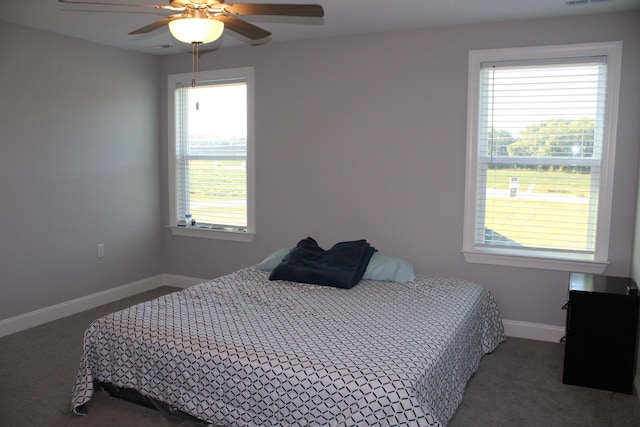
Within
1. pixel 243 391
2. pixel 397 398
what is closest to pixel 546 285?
pixel 397 398

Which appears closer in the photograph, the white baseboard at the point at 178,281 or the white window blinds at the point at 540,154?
the white window blinds at the point at 540,154

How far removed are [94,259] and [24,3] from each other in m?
2.21

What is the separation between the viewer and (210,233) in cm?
509

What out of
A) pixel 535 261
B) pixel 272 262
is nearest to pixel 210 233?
pixel 272 262

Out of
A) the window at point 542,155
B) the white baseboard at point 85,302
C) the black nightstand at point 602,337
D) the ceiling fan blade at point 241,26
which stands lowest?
the white baseboard at point 85,302

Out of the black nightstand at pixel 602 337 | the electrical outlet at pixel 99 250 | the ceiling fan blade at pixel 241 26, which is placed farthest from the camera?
the electrical outlet at pixel 99 250

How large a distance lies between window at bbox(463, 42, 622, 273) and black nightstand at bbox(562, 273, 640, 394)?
676 mm

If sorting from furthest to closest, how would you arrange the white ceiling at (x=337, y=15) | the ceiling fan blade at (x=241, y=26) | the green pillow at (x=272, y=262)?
the green pillow at (x=272, y=262), the white ceiling at (x=337, y=15), the ceiling fan blade at (x=241, y=26)

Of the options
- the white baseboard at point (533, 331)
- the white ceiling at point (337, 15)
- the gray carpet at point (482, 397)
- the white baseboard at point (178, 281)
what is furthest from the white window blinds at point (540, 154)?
the white baseboard at point (178, 281)

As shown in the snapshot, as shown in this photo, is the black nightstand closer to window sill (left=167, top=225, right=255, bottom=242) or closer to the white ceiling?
the white ceiling

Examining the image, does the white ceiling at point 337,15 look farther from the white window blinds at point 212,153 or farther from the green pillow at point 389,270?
the green pillow at point 389,270

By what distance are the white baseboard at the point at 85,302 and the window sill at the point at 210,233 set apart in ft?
1.50

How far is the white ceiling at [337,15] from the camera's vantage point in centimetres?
333

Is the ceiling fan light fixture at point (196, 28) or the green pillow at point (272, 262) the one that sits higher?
the ceiling fan light fixture at point (196, 28)
